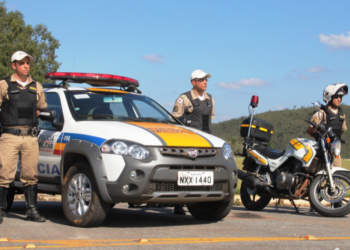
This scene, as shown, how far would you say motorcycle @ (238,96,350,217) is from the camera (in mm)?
7879

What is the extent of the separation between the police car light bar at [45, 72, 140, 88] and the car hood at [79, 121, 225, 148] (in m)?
1.15

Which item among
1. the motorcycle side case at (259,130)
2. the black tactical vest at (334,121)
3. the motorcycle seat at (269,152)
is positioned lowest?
the motorcycle seat at (269,152)

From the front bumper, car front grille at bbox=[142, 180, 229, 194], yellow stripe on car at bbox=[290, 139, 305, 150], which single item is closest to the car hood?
the front bumper

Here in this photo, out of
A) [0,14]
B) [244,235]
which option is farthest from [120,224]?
[0,14]

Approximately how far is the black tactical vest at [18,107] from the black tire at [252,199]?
13.4 feet

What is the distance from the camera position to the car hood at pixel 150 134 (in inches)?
233

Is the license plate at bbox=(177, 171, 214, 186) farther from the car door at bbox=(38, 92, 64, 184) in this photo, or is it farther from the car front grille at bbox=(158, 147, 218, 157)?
the car door at bbox=(38, 92, 64, 184)

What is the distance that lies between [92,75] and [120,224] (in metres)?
2.33

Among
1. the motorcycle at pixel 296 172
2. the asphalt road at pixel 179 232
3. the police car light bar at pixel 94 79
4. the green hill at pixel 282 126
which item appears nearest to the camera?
the asphalt road at pixel 179 232

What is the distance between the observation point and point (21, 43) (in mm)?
37750

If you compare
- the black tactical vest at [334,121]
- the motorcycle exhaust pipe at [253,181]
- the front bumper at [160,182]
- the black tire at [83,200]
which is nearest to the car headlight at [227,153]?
the front bumper at [160,182]

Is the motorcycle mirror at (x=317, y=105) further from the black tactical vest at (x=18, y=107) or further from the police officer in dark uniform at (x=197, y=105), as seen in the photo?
the black tactical vest at (x=18, y=107)

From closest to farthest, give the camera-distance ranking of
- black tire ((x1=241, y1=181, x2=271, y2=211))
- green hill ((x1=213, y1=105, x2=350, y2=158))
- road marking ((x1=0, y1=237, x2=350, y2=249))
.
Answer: road marking ((x1=0, y1=237, x2=350, y2=249)) → black tire ((x1=241, y1=181, x2=271, y2=211)) → green hill ((x1=213, y1=105, x2=350, y2=158))

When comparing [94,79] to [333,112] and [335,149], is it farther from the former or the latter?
[333,112]
